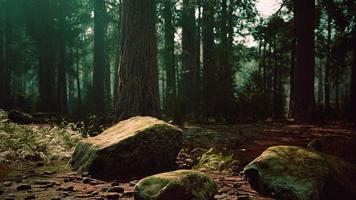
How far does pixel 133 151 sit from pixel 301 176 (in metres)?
2.48

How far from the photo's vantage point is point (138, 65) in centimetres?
931

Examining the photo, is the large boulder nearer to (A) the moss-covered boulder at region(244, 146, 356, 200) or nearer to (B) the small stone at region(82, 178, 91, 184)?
(B) the small stone at region(82, 178, 91, 184)

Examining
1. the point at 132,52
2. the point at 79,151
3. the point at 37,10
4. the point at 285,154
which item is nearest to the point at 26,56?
the point at 37,10

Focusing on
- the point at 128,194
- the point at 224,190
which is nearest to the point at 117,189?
the point at 128,194

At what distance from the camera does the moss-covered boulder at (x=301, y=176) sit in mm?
4234

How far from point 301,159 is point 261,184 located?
596mm

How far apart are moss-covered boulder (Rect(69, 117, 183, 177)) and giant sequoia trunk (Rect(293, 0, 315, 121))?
27.8 ft

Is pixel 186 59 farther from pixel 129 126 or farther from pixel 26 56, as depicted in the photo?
pixel 129 126

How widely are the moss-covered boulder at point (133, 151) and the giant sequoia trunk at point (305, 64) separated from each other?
847cm

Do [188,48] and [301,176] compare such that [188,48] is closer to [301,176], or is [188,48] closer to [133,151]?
[133,151]

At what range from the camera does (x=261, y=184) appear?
4.60 meters

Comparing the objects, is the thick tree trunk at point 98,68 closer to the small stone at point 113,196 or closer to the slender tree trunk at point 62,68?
the slender tree trunk at point 62,68

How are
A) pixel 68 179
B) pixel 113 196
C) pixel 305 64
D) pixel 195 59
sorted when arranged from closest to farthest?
pixel 113 196, pixel 68 179, pixel 305 64, pixel 195 59

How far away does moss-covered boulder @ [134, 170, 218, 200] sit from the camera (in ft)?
13.0
